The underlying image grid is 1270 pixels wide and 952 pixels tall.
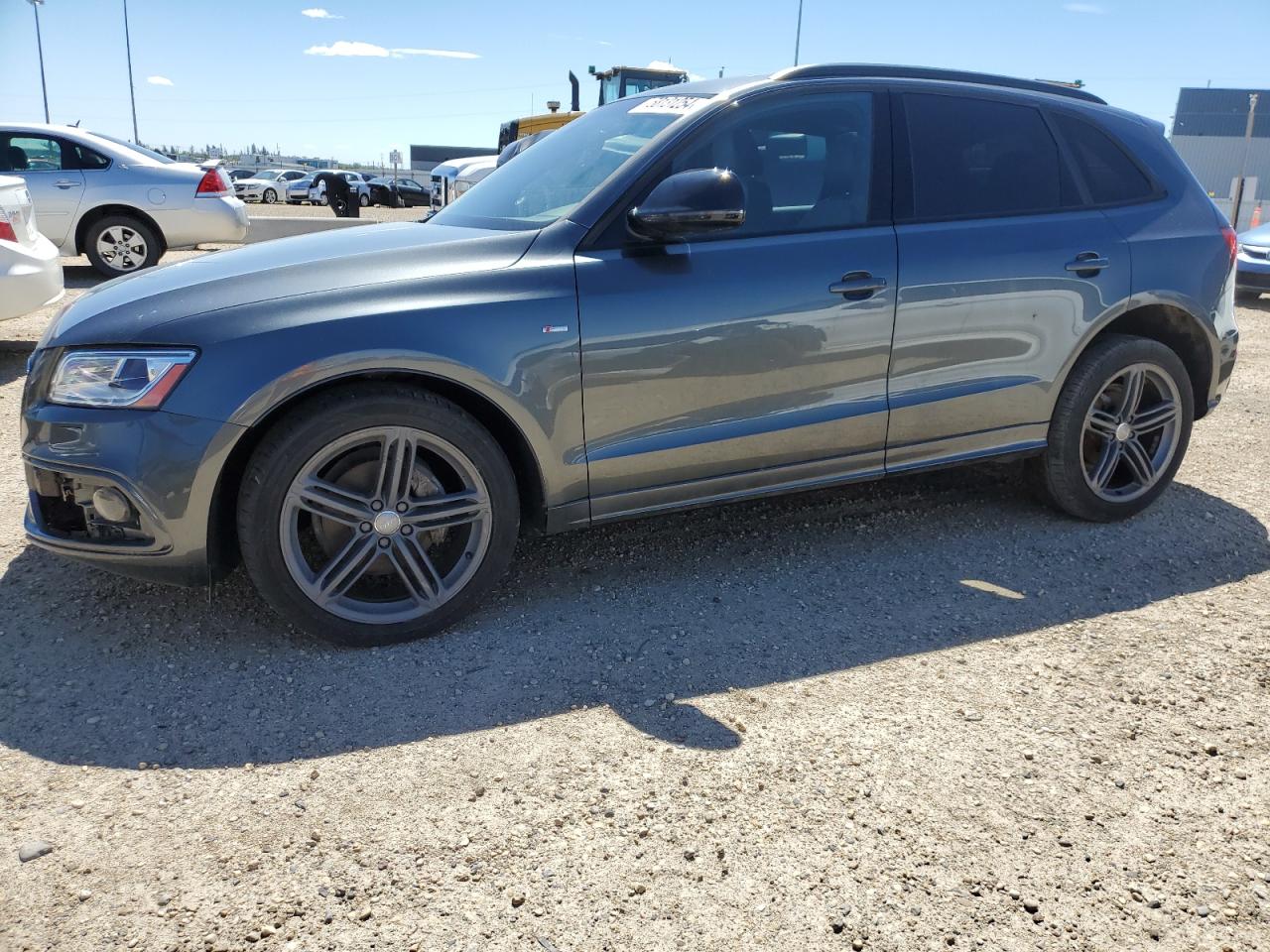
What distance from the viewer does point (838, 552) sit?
3.97 m

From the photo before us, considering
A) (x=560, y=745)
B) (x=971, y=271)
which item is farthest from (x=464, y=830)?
(x=971, y=271)

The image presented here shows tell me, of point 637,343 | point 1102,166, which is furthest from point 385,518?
point 1102,166

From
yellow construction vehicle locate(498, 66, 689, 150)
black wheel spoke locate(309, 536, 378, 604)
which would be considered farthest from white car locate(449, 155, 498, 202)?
black wheel spoke locate(309, 536, 378, 604)

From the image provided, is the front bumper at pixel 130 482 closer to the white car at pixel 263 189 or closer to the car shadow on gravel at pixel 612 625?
the car shadow on gravel at pixel 612 625

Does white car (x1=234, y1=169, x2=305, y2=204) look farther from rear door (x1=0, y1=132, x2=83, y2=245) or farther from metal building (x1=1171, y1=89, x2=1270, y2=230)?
metal building (x1=1171, y1=89, x2=1270, y2=230)

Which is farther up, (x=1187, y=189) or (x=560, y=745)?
(x=1187, y=189)

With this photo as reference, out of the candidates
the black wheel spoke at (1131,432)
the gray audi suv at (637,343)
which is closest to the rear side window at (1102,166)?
the gray audi suv at (637,343)

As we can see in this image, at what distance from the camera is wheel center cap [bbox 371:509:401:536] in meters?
3.07

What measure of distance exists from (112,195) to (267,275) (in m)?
8.58

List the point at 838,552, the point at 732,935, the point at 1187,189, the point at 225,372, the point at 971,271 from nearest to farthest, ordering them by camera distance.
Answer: the point at 732,935 → the point at 225,372 → the point at 971,271 → the point at 838,552 → the point at 1187,189

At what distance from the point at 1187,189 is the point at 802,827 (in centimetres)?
352

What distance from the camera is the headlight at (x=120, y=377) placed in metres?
2.80

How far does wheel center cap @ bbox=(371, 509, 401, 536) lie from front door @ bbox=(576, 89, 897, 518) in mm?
648

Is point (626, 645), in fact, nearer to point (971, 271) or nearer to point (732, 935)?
point (732, 935)
